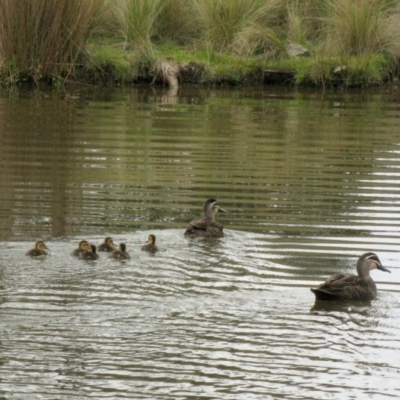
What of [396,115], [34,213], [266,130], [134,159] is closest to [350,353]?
[34,213]

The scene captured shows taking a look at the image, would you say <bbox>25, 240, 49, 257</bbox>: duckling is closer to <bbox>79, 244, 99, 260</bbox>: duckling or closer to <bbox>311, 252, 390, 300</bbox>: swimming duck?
<bbox>79, 244, 99, 260</bbox>: duckling

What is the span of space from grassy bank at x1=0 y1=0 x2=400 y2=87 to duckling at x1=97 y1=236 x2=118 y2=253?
12.9m

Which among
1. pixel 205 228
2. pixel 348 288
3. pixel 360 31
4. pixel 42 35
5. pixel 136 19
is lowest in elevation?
pixel 348 288

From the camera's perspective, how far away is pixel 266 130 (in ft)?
60.7

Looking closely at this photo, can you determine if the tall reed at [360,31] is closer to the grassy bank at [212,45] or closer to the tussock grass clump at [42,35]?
the grassy bank at [212,45]

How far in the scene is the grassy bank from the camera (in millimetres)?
23172

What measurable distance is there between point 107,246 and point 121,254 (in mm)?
155

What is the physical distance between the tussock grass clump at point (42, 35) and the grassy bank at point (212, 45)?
A: 23mm

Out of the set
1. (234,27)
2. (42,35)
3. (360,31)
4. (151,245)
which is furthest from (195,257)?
(234,27)

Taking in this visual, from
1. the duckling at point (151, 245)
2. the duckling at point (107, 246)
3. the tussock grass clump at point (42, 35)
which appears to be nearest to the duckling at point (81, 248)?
the duckling at point (107, 246)

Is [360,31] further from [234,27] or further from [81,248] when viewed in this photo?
[81,248]

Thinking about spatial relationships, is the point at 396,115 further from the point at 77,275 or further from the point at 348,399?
the point at 348,399

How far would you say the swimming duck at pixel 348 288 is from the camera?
927cm

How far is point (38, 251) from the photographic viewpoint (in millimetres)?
10086
